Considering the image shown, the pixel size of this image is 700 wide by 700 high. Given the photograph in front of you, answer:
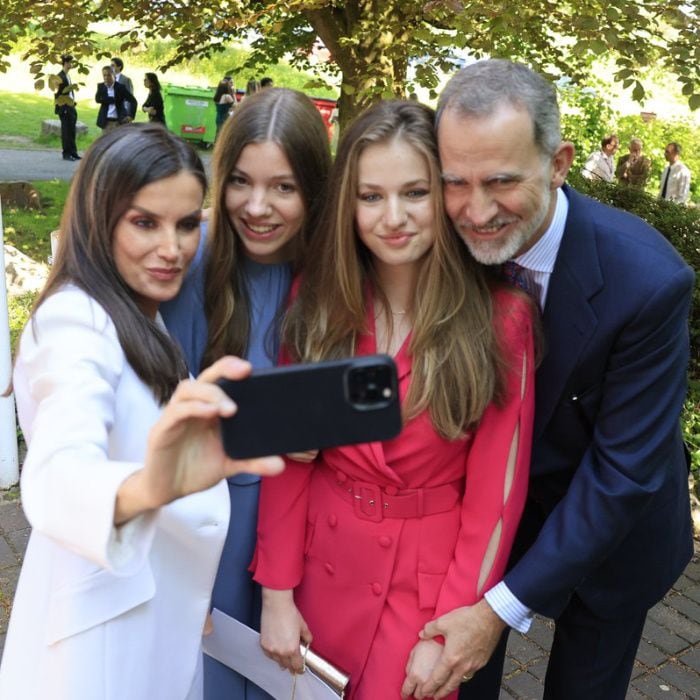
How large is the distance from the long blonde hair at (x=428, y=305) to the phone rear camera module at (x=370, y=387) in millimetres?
818

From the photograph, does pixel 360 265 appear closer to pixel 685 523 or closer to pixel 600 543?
pixel 600 543

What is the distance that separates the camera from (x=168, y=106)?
19.7m

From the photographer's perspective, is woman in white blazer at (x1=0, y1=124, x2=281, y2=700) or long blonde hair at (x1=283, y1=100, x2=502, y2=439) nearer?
woman in white blazer at (x1=0, y1=124, x2=281, y2=700)

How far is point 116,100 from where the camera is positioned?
16734mm

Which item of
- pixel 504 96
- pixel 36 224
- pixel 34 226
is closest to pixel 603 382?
pixel 504 96

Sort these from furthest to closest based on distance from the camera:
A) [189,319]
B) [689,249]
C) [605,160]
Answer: [605,160] < [689,249] < [189,319]

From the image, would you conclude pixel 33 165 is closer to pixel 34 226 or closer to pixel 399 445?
pixel 34 226

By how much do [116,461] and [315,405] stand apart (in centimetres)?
53

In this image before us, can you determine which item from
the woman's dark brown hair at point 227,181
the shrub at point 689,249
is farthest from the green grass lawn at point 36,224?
the woman's dark brown hair at point 227,181

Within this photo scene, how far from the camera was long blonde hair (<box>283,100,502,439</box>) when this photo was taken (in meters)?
2.06

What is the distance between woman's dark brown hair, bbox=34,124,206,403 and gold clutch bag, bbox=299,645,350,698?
84 centimetres

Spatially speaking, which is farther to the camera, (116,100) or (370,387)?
(116,100)

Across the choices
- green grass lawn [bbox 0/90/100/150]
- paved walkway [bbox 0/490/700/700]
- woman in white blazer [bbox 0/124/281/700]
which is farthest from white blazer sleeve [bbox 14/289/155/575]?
green grass lawn [bbox 0/90/100/150]

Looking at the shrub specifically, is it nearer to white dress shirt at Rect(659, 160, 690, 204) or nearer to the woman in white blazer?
the woman in white blazer
